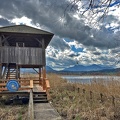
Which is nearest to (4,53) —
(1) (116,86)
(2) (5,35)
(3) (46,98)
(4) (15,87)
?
(2) (5,35)

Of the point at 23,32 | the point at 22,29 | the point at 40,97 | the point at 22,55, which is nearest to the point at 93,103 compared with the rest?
the point at 40,97

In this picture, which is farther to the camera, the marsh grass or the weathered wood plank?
the weathered wood plank

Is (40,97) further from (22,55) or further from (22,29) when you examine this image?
(22,29)

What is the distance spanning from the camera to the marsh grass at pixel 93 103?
8766 mm

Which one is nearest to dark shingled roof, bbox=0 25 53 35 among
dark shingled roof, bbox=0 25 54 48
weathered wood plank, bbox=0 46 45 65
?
dark shingled roof, bbox=0 25 54 48

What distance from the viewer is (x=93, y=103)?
11234mm

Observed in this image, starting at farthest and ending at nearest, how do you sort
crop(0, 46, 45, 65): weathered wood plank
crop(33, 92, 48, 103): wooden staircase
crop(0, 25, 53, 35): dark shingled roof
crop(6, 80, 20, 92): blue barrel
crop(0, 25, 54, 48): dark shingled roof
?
crop(0, 25, 53, 35): dark shingled roof
crop(0, 25, 54, 48): dark shingled roof
crop(0, 46, 45, 65): weathered wood plank
crop(6, 80, 20, 92): blue barrel
crop(33, 92, 48, 103): wooden staircase

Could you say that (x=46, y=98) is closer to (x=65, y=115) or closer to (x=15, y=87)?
(x=15, y=87)

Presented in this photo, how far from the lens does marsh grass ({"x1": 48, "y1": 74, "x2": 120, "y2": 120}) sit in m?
8.77

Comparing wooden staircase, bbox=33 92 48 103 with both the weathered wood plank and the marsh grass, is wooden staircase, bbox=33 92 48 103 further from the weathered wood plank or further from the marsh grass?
the weathered wood plank

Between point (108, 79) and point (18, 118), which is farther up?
point (108, 79)

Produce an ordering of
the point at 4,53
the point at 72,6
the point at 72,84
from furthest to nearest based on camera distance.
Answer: the point at 72,84 < the point at 4,53 < the point at 72,6

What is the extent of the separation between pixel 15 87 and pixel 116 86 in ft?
21.5

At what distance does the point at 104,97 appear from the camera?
1270 cm
